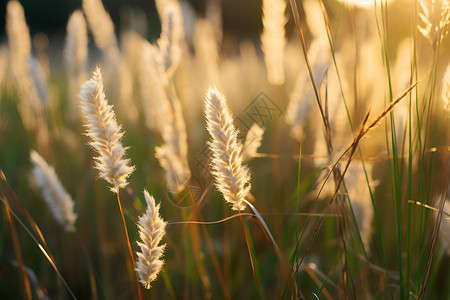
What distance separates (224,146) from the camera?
531 millimetres

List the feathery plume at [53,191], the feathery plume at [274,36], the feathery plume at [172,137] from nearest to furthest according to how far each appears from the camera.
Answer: the feathery plume at [53,191] → the feathery plume at [172,137] → the feathery plume at [274,36]

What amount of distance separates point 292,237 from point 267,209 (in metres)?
0.23

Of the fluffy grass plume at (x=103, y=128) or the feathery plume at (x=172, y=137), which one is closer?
the fluffy grass plume at (x=103, y=128)

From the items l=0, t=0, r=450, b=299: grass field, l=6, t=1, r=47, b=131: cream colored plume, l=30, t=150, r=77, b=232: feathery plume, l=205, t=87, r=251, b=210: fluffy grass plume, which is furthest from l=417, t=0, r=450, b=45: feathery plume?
l=6, t=1, r=47, b=131: cream colored plume

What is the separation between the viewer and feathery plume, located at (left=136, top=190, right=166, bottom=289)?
0.52 m

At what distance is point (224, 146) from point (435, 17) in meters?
0.39

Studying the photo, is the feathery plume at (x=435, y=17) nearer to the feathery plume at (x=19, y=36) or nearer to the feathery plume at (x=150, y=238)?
the feathery plume at (x=150, y=238)

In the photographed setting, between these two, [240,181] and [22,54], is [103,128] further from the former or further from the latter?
[22,54]

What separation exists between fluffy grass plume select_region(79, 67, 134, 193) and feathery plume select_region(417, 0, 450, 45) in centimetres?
50

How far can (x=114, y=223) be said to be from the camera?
1.48 meters

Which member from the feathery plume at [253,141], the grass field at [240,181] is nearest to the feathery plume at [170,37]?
the grass field at [240,181]

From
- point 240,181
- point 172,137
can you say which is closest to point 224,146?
point 240,181

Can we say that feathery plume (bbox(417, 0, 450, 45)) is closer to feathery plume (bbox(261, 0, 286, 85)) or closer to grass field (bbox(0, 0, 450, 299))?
grass field (bbox(0, 0, 450, 299))

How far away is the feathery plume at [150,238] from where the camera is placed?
20.6 inches
